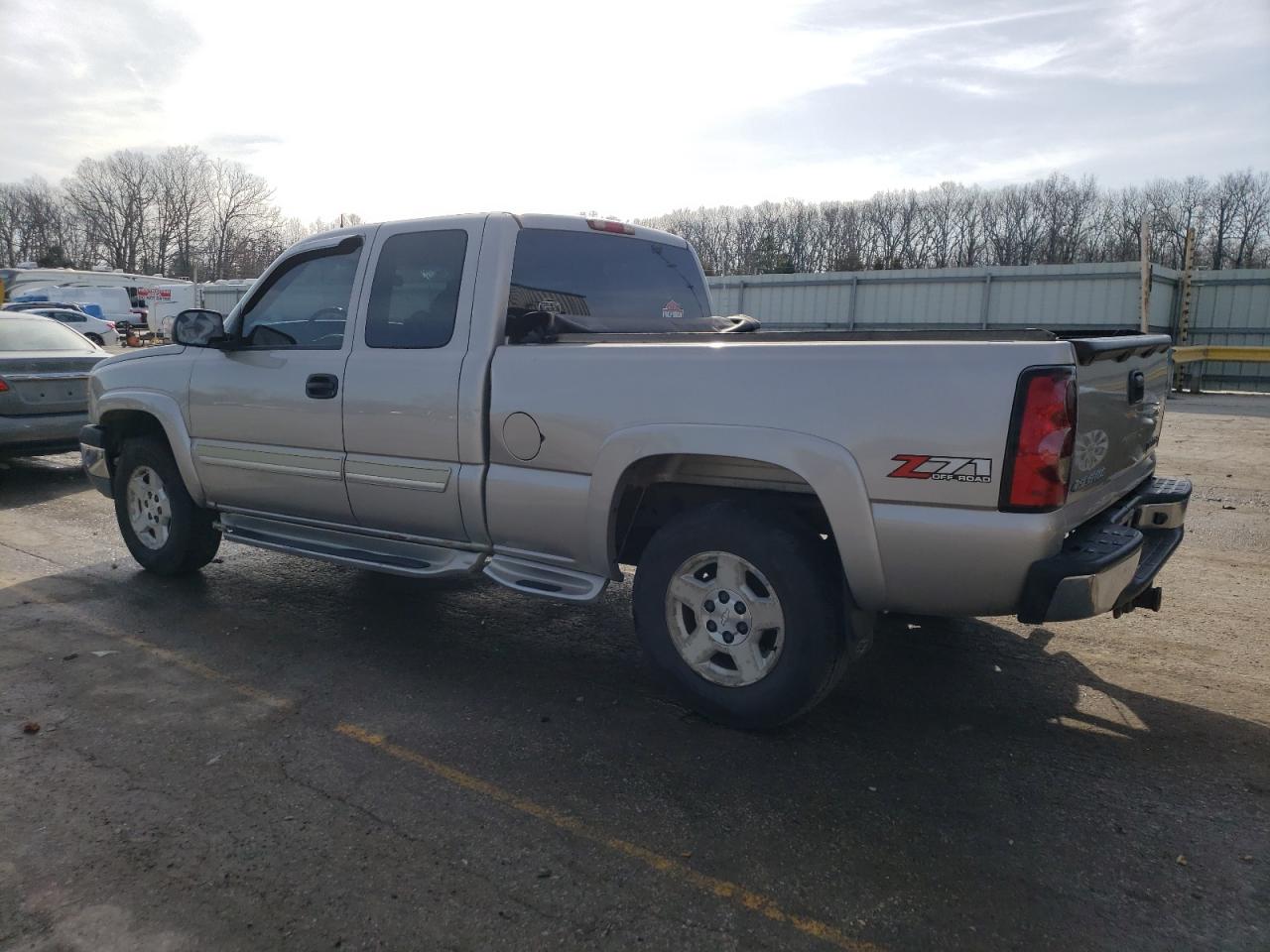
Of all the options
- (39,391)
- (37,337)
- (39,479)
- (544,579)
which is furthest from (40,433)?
(544,579)

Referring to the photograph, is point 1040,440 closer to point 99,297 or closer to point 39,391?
point 39,391

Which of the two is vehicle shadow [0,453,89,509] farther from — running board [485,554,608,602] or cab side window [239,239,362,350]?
running board [485,554,608,602]

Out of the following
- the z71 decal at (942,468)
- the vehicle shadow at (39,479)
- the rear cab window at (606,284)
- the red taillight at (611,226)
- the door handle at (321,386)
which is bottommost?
the vehicle shadow at (39,479)

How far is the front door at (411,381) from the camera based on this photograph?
4363 mm

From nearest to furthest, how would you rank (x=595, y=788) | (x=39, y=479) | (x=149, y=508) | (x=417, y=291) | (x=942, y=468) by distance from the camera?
1. (x=942, y=468)
2. (x=595, y=788)
3. (x=417, y=291)
4. (x=149, y=508)
5. (x=39, y=479)

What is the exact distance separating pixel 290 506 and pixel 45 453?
5445mm

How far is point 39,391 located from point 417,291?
632 centimetres

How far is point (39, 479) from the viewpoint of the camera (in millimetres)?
9695

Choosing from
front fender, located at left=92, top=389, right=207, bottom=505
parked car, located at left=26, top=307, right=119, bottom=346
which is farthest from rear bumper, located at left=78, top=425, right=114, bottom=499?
parked car, located at left=26, top=307, right=119, bottom=346

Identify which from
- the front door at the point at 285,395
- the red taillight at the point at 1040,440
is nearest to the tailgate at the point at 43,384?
the front door at the point at 285,395

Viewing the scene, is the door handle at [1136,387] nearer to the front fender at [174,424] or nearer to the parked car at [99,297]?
the front fender at [174,424]

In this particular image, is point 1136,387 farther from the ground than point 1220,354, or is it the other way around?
point 1136,387

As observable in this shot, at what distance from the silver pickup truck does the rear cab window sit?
0.6 inches

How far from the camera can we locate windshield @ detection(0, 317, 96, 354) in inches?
362
